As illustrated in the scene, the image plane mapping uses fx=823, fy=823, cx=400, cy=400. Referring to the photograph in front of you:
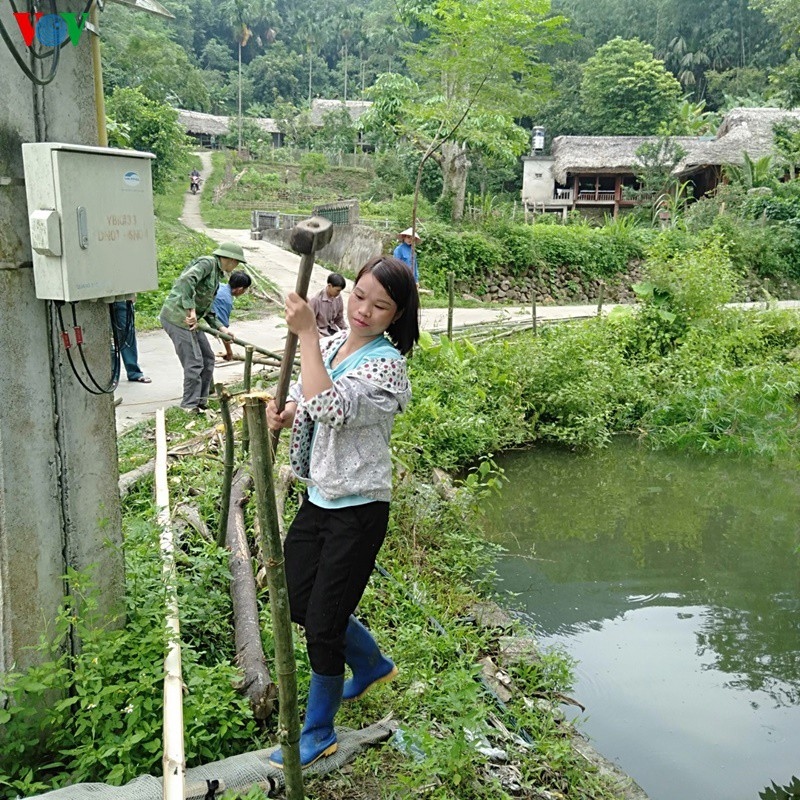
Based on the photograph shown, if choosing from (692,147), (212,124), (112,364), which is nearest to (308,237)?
(112,364)

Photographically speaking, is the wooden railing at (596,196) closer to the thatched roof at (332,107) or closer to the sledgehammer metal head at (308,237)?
the thatched roof at (332,107)

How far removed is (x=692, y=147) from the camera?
29.9 m

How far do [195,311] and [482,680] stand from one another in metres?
3.95

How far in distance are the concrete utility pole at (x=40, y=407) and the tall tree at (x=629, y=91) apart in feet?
118

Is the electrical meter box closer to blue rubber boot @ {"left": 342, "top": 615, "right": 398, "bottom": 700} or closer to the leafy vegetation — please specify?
the leafy vegetation

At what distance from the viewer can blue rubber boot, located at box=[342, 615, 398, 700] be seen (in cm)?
293

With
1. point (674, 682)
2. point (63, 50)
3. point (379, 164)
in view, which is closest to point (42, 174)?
point (63, 50)

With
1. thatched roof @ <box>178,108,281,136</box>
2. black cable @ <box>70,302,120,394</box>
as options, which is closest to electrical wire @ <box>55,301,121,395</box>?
black cable @ <box>70,302,120,394</box>

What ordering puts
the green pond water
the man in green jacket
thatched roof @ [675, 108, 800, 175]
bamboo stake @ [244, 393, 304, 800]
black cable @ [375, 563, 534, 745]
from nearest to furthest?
1. bamboo stake @ [244, 393, 304, 800]
2. black cable @ [375, 563, 534, 745]
3. the green pond water
4. the man in green jacket
5. thatched roof @ [675, 108, 800, 175]

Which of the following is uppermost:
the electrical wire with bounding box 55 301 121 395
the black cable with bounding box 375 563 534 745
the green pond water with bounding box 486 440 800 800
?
the electrical wire with bounding box 55 301 121 395

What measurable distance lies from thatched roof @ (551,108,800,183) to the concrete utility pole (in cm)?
2780

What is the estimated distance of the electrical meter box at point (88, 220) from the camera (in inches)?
103

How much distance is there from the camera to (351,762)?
9.87 ft

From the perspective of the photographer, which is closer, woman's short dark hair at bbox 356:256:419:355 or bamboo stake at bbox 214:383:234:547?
woman's short dark hair at bbox 356:256:419:355
